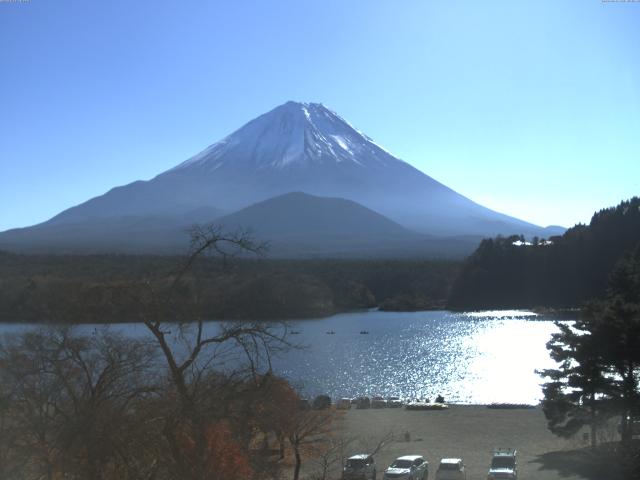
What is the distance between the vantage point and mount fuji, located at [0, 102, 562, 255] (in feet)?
371

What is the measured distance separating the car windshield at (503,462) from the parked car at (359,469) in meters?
1.47

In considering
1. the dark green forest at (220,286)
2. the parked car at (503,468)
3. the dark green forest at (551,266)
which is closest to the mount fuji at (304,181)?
the dark green forest at (220,286)

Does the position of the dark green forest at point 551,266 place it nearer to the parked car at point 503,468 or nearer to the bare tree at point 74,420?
the parked car at point 503,468

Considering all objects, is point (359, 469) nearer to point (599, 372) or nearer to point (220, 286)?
point (220, 286)

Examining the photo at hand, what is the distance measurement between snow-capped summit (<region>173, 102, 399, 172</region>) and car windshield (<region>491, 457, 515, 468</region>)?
11249 cm

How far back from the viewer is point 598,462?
930 cm

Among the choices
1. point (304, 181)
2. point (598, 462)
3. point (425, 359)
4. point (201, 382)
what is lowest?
point (425, 359)

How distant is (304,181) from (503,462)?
111304 millimetres

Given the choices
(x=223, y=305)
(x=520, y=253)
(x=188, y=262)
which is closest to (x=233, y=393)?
(x=188, y=262)

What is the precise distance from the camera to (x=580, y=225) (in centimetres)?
4984

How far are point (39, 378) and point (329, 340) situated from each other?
27888 millimetres

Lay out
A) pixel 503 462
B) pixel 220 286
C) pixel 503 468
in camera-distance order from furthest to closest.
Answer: pixel 220 286 < pixel 503 462 < pixel 503 468

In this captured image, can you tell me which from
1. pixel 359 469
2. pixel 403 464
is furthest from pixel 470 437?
pixel 359 469

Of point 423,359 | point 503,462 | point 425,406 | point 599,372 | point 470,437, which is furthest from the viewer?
point 423,359
